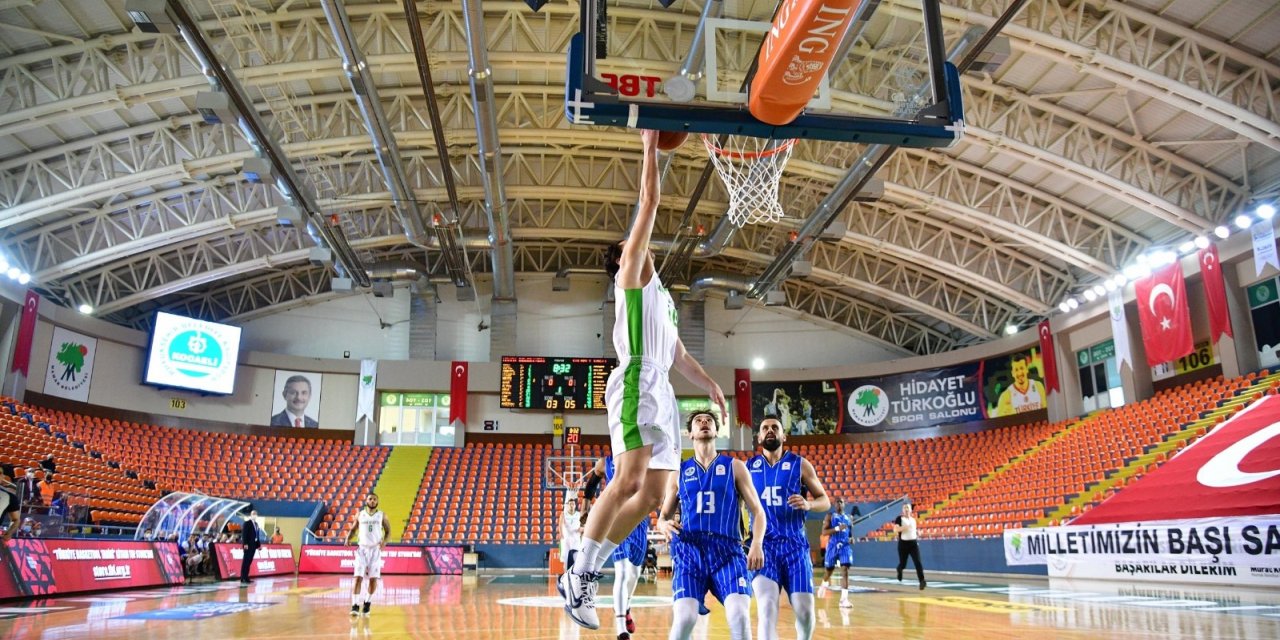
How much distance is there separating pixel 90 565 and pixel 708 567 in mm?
11943

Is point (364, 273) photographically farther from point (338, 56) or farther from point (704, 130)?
point (704, 130)

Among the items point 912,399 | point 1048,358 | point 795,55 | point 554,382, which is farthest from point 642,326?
point 912,399

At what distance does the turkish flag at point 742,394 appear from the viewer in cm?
3184

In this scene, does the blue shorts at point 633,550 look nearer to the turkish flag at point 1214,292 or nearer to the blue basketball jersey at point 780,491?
the blue basketball jersey at point 780,491

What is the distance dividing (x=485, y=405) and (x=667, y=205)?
11432 mm

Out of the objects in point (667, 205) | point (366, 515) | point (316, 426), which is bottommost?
point (366, 515)

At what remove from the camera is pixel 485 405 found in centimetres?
3142

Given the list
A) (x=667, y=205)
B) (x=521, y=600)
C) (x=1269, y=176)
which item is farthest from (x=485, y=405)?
(x=1269, y=176)

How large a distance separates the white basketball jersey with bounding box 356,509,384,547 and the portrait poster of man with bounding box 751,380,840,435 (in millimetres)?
22675

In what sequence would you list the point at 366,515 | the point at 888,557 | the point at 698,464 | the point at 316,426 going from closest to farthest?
the point at 698,464
the point at 366,515
the point at 888,557
the point at 316,426

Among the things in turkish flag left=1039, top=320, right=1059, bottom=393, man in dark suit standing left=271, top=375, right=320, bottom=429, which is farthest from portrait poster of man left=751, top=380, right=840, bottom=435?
man in dark suit standing left=271, top=375, right=320, bottom=429

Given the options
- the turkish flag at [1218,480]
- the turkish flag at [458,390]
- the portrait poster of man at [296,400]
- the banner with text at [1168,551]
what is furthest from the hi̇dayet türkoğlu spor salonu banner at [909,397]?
the portrait poster of man at [296,400]

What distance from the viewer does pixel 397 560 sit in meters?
22.4

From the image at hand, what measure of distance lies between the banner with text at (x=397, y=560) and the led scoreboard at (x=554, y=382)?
6335mm
